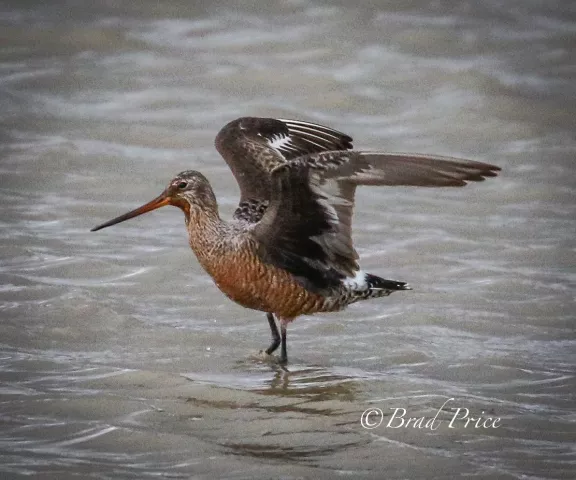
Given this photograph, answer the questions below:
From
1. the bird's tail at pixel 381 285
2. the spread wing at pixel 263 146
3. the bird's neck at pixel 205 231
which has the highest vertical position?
the spread wing at pixel 263 146

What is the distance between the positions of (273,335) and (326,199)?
94 centimetres

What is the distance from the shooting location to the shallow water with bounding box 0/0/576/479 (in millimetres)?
5211

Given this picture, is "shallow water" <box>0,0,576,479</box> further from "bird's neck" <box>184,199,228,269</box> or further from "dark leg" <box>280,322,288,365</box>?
"bird's neck" <box>184,199,228,269</box>

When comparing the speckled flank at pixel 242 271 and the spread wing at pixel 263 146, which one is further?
the spread wing at pixel 263 146

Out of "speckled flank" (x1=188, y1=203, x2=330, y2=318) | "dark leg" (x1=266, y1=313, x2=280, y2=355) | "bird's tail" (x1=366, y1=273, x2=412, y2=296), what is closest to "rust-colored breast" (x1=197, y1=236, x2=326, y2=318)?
"speckled flank" (x1=188, y1=203, x2=330, y2=318)

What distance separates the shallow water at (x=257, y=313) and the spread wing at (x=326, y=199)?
526 millimetres

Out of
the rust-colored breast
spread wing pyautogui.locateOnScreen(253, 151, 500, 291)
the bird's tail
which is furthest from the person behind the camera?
the bird's tail

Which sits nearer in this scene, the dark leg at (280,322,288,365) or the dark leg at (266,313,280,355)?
the dark leg at (280,322,288,365)

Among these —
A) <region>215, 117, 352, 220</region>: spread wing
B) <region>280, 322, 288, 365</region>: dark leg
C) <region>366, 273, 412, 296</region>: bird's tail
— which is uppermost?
<region>215, 117, 352, 220</region>: spread wing

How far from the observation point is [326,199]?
241 inches

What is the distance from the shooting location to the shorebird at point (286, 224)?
5805mm

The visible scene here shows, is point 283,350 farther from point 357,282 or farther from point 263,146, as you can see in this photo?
point 263,146

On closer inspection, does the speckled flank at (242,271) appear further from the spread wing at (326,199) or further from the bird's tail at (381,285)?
the bird's tail at (381,285)

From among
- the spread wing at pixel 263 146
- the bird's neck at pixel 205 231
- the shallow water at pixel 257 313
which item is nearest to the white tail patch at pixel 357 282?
the shallow water at pixel 257 313
